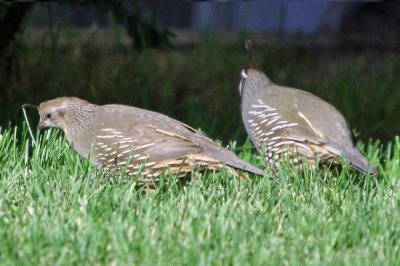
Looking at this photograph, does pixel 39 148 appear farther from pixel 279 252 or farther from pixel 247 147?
pixel 279 252

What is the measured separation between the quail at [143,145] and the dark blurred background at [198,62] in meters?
1.44

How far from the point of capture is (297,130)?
6410mm

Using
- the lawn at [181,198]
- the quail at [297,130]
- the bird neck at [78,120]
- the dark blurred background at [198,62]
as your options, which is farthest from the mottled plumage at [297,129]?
the bird neck at [78,120]

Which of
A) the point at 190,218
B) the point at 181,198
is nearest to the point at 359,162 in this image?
the point at 181,198

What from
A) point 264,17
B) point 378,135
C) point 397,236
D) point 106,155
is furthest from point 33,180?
point 264,17

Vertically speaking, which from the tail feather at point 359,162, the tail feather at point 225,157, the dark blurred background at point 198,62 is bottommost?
the dark blurred background at point 198,62

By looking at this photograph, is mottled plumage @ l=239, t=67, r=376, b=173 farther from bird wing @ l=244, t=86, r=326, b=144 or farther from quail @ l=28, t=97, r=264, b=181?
quail @ l=28, t=97, r=264, b=181

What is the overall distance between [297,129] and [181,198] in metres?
1.39

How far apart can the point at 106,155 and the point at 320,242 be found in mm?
1645

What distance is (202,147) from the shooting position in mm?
5672

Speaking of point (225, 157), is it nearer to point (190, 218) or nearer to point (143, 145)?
point (143, 145)

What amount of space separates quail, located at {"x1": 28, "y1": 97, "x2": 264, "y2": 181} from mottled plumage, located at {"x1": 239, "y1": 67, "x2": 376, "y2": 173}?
0.73 meters

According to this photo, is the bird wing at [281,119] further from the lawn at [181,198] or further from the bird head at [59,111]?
the bird head at [59,111]

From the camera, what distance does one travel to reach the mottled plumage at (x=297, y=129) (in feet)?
20.4
